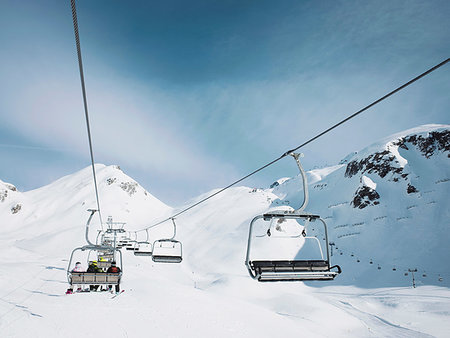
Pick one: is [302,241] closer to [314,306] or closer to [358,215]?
[358,215]

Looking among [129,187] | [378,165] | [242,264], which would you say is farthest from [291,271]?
[129,187]

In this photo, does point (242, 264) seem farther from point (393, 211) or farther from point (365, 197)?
point (365, 197)

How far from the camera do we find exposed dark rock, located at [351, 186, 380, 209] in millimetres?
75919

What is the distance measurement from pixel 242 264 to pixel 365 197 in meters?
47.4

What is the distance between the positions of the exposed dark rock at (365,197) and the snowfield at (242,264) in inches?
13.0

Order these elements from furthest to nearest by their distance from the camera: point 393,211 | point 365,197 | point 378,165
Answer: point 378,165
point 365,197
point 393,211

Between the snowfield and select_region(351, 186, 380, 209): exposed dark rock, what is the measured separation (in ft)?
1.09

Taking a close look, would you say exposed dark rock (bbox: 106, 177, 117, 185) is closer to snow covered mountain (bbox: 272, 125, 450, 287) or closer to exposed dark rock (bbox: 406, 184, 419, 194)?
snow covered mountain (bbox: 272, 125, 450, 287)

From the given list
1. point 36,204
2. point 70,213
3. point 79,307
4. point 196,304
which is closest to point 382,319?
point 196,304

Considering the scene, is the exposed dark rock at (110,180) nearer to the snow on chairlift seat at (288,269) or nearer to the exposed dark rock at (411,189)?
the exposed dark rock at (411,189)

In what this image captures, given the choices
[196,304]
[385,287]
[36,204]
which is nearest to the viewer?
[196,304]

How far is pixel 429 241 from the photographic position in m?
56.8

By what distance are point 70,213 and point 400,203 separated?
349 feet

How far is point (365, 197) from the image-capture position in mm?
77562
